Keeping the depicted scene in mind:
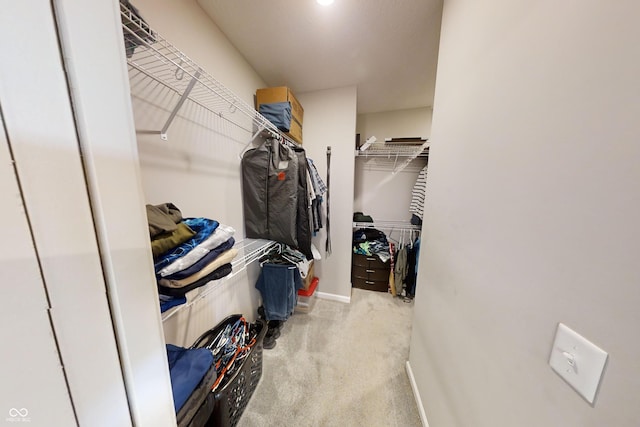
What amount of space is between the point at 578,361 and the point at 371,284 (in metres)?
2.20

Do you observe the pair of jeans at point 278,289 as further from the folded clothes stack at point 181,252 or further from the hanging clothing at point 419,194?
the hanging clothing at point 419,194

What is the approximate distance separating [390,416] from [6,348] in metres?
1.60

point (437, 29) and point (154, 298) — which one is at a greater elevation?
point (437, 29)

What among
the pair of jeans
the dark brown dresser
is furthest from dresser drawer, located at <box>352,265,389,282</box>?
the pair of jeans

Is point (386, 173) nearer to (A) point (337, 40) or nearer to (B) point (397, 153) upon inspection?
(B) point (397, 153)

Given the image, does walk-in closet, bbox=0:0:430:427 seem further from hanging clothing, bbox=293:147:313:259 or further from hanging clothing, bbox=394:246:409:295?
hanging clothing, bbox=394:246:409:295

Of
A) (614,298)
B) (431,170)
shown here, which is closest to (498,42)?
(431,170)

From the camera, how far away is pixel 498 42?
0.67m

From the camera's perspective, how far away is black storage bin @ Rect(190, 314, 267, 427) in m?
0.86

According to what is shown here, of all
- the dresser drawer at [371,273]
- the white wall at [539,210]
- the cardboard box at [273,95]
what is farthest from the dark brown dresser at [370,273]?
the cardboard box at [273,95]

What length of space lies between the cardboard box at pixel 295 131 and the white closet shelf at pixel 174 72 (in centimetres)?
6

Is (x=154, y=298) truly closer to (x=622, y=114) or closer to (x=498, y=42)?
(x=622, y=114)

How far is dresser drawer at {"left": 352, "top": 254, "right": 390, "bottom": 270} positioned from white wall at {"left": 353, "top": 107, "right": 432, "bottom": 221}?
2.01 feet

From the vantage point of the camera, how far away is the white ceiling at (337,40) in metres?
1.17
